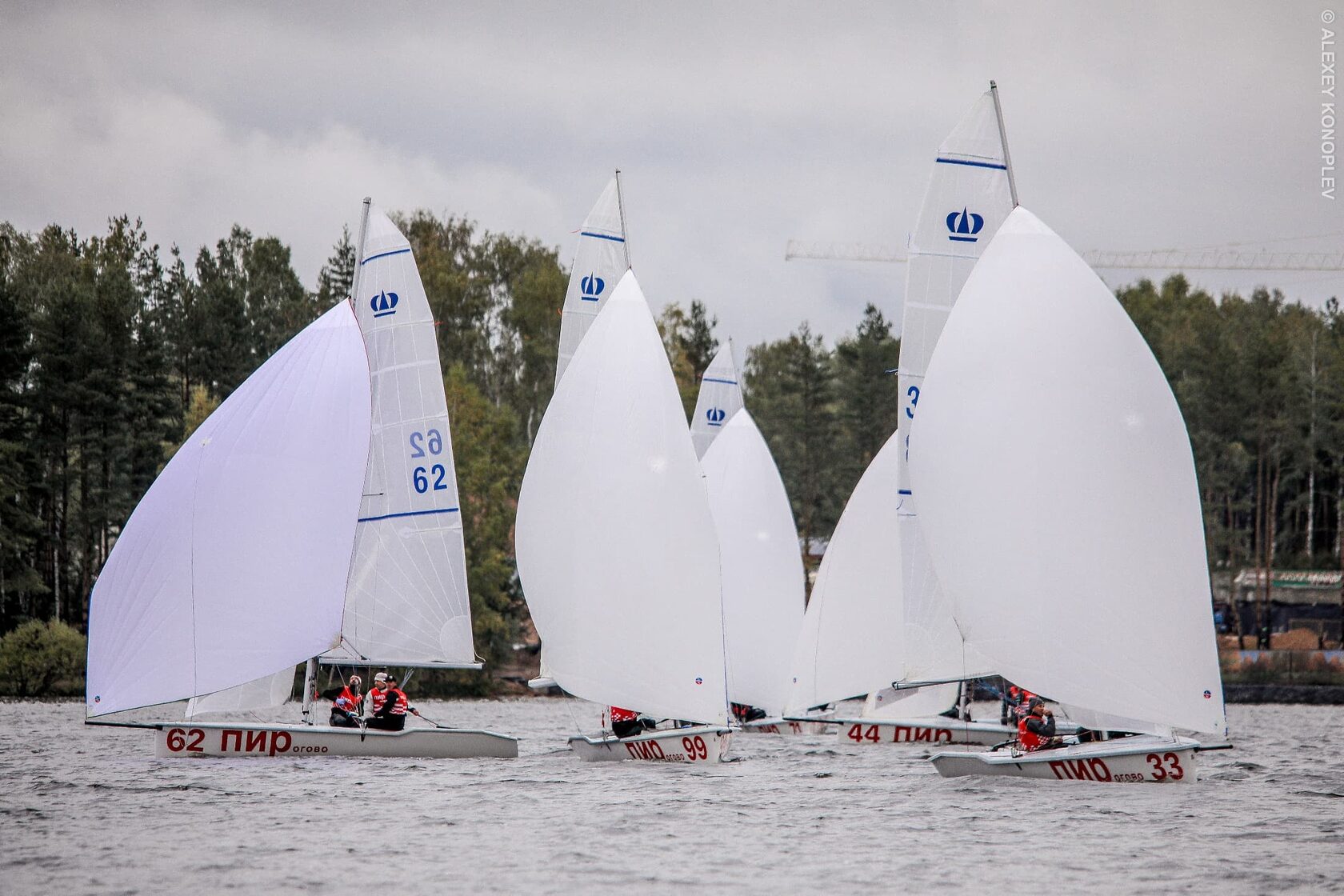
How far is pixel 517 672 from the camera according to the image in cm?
5988

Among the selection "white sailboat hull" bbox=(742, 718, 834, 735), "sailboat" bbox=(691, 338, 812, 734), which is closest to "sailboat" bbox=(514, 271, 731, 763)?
"sailboat" bbox=(691, 338, 812, 734)

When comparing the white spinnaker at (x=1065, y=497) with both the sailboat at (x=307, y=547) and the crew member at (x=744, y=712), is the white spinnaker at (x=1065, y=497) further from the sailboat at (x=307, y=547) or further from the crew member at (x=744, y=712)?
the crew member at (x=744, y=712)

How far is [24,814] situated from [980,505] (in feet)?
44.4

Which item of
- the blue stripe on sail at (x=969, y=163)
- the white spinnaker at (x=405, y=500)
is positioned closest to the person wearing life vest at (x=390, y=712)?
the white spinnaker at (x=405, y=500)

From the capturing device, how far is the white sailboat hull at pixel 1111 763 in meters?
22.2

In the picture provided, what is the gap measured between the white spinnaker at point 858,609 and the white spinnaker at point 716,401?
6989mm

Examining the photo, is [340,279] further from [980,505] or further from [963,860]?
[963,860]

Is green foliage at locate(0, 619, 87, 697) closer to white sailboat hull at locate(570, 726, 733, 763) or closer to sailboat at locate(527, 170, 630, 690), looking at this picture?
sailboat at locate(527, 170, 630, 690)

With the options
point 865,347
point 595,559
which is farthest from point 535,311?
point 595,559

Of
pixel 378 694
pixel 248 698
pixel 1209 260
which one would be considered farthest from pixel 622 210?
pixel 1209 260

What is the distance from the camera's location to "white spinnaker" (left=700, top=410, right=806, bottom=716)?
3562cm

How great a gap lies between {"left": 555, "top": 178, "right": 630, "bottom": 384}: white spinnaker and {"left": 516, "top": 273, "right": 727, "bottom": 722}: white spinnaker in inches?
136

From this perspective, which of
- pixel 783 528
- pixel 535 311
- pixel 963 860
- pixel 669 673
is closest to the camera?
pixel 963 860

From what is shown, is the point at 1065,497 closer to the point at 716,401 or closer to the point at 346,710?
the point at 346,710
